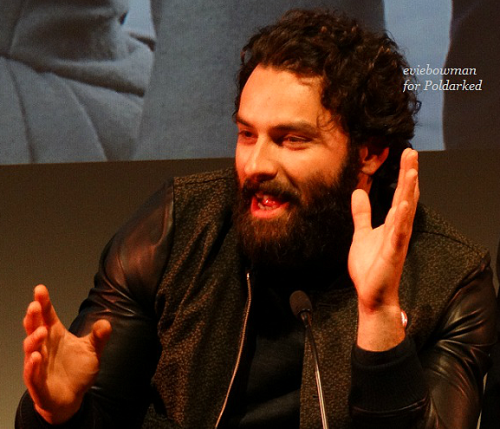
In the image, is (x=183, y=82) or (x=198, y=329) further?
(x=183, y=82)

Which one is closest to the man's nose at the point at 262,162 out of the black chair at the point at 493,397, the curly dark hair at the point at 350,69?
the curly dark hair at the point at 350,69

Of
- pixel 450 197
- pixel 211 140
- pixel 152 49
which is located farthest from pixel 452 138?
pixel 152 49

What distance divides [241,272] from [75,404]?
443mm

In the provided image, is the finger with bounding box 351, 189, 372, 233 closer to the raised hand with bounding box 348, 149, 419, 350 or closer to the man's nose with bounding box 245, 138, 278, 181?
the raised hand with bounding box 348, 149, 419, 350

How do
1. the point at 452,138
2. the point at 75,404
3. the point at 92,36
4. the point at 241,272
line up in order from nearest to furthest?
the point at 75,404 → the point at 241,272 → the point at 92,36 → the point at 452,138

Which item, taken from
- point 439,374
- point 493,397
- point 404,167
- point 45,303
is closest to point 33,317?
point 45,303

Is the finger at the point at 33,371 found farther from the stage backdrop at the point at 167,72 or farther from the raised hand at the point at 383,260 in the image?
the stage backdrop at the point at 167,72

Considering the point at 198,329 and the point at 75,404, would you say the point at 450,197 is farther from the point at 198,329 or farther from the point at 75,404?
the point at 75,404

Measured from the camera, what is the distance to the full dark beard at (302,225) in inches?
57.6

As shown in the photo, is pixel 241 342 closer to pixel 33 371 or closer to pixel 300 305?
pixel 300 305

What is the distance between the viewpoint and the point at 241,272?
1.54 m

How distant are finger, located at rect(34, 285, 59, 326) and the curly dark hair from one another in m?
0.65

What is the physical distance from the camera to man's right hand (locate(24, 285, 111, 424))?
115 centimetres

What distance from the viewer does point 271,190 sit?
1443 mm
